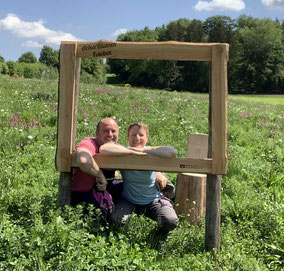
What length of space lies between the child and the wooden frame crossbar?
43 centimetres

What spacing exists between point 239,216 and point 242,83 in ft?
220

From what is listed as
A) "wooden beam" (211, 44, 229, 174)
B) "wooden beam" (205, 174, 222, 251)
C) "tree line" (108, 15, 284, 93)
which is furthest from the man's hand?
"tree line" (108, 15, 284, 93)

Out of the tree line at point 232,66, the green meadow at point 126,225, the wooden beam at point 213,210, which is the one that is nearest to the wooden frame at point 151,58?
the wooden beam at point 213,210

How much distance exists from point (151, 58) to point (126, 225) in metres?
1.74

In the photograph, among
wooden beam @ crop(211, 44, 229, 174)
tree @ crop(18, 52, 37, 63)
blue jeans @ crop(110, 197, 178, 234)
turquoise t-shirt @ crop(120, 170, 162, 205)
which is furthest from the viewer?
tree @ crop(18, 52, 37, 63)

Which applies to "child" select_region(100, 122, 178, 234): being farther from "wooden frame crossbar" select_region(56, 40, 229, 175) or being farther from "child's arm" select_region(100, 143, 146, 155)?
"wooden frame crossbar" select_region(56, 40, 229, 175)

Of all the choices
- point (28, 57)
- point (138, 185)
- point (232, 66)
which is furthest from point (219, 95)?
point (28, 57)

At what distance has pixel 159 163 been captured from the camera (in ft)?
11.6

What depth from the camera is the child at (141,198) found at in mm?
3924

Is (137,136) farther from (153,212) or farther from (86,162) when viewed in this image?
(153,212)

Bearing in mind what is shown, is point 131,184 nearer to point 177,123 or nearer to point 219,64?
point 219,64

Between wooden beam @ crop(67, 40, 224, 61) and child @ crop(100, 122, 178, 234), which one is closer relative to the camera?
wooden beam @ crop(67, 40, 224, 61)

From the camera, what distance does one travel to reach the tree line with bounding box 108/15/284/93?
6175 cm

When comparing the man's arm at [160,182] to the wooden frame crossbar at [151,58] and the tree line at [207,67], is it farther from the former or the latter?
the tree line at [207,67]
